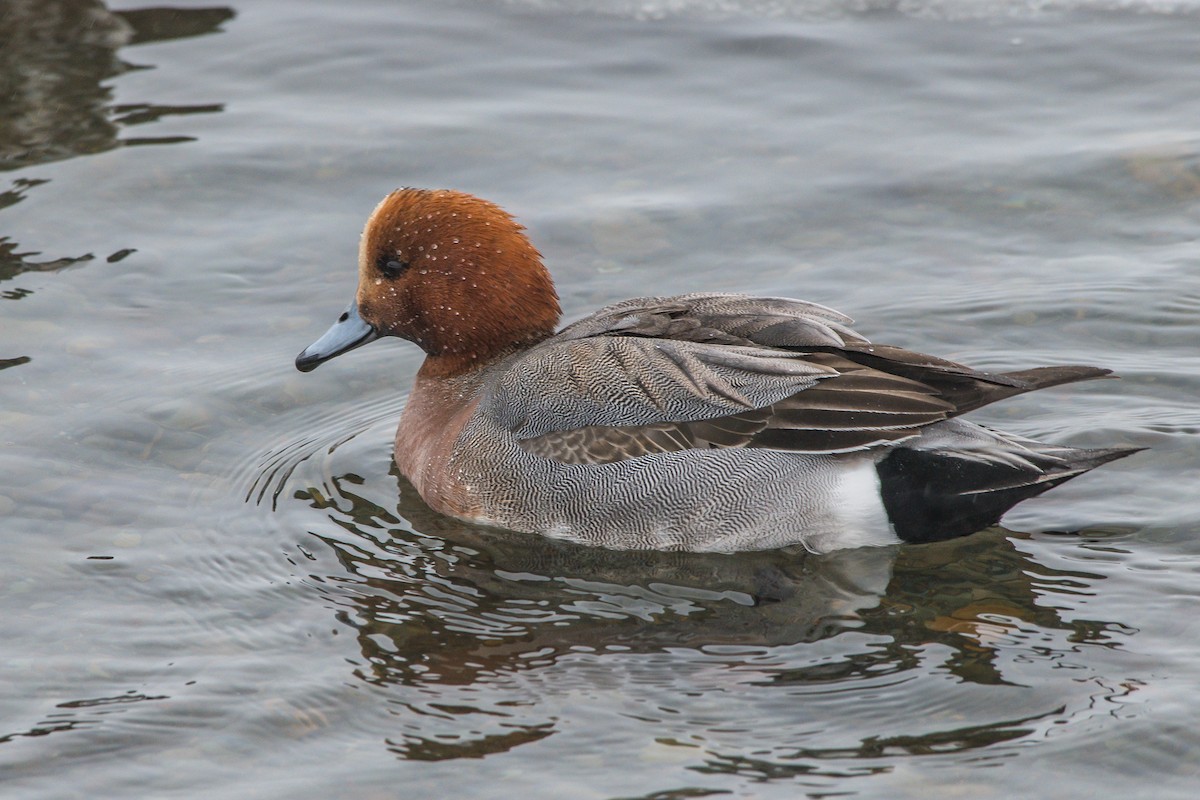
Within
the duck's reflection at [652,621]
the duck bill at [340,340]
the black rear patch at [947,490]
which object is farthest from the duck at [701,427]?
the duck bill at [340,340]

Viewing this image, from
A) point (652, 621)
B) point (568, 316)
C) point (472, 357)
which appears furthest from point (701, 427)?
point (568, 316)

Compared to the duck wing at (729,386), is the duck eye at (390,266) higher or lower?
higher

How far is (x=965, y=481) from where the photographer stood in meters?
5.70

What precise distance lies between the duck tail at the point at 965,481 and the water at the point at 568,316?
0.73ft

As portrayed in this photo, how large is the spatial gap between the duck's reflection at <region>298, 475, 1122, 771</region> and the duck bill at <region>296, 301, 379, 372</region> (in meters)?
0.74

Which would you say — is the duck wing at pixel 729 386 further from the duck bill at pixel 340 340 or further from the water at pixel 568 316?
the duck bill at pixel 340 340

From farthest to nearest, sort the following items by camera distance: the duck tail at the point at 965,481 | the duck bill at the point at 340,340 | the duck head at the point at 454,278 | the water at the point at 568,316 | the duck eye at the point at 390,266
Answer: the duck bill at the point at 340,340, the duck eye at the point at 390,266, the duck head at the point at 454,278, the duck tail at the point at 965,481, the water at the point at 568,316

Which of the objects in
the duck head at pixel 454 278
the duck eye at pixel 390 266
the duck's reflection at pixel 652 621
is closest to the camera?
the duck's reflection at pixel 652 621

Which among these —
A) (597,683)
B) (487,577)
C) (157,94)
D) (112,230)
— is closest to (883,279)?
(487,577)

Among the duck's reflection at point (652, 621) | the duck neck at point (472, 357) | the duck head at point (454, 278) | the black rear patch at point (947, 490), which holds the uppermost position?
the duck head at point (454, 278)

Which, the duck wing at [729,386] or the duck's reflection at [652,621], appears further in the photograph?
the duck wing at [729,386]

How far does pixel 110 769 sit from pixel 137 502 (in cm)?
184

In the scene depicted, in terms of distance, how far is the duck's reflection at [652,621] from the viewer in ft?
16.8

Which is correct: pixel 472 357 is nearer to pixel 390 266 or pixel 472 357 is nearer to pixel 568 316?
pixel 390 266
